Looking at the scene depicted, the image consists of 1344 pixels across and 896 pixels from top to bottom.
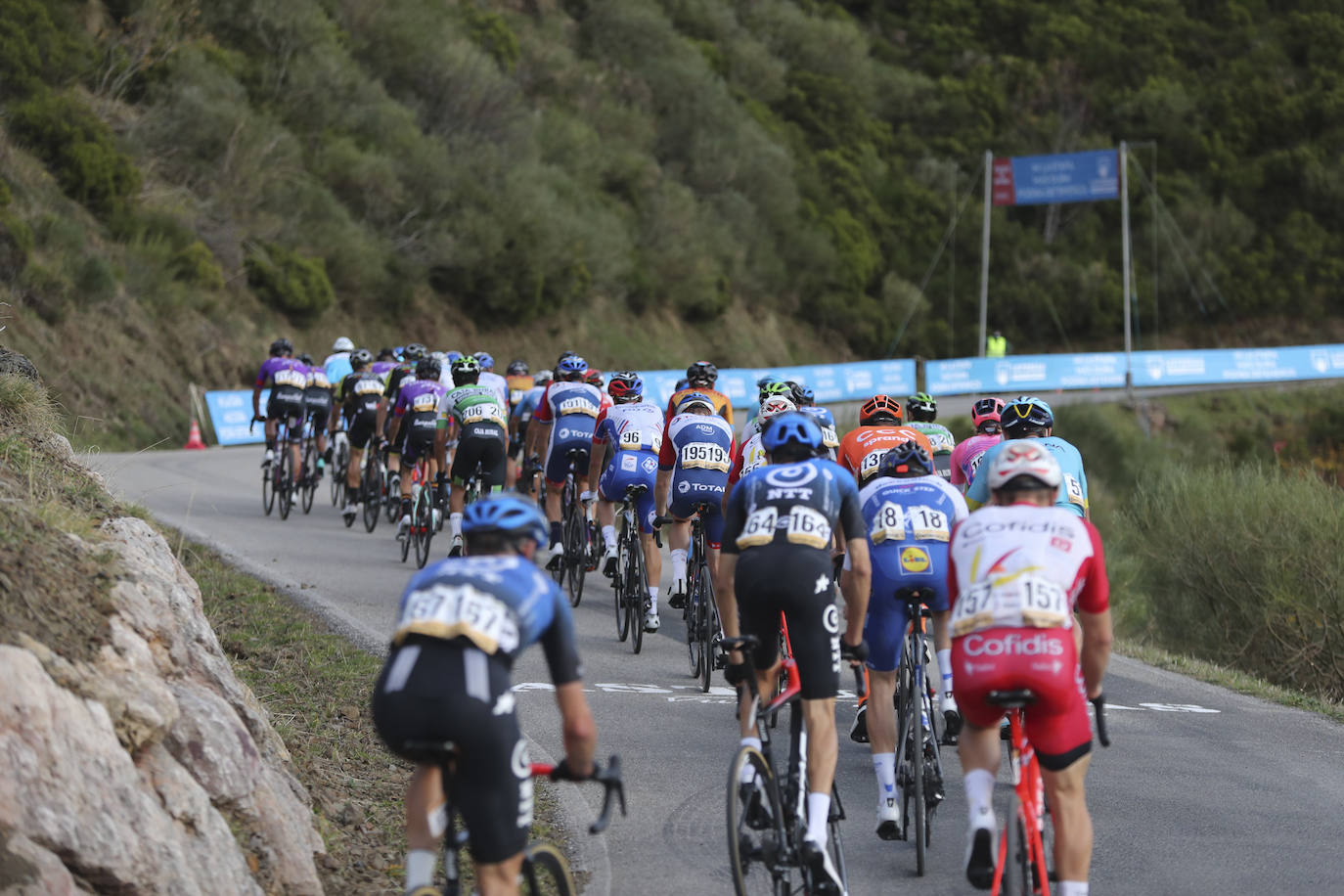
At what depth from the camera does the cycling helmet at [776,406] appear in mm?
10234

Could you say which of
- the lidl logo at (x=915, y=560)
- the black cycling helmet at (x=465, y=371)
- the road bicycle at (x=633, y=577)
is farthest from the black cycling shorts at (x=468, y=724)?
the black cycling helmet at (x=465, y=371)

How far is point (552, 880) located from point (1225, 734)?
6972 millimetres

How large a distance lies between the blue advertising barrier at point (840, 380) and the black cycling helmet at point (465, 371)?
2438 centimetres

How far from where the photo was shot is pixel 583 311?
4762cm

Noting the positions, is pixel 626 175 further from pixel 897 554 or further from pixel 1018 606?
pixel 1018 606

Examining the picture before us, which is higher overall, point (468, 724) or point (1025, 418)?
point (1025, 418)

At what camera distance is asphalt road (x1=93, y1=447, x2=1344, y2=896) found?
23.1 feet

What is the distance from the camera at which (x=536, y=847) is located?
194 inches

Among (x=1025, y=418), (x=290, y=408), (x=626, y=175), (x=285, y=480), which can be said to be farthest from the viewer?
(x=626, y=175)

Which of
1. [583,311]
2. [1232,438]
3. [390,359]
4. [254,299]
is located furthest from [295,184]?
[1232,438]

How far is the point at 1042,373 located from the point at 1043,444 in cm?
3655

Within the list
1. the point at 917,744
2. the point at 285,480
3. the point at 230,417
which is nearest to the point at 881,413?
the point at 917,744

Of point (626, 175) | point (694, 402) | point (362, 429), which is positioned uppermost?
point (626, 175)

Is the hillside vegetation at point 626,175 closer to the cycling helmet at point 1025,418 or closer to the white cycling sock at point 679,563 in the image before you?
the white cycling sock at point 679,563
